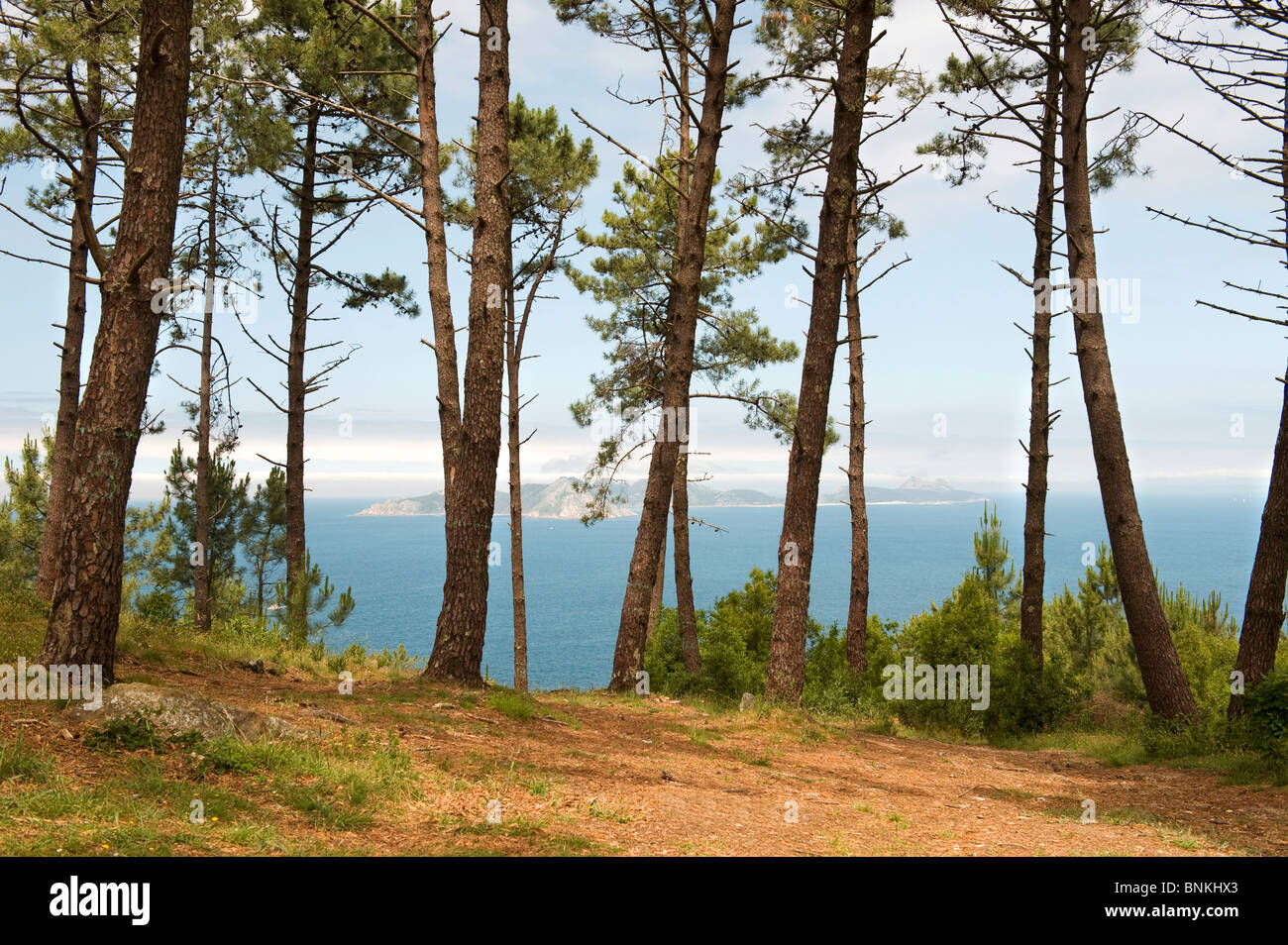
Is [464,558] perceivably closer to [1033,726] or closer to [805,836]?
[805,836]

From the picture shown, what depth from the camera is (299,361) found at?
15.8 m

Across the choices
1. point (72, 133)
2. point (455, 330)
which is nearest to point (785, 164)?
point (455, 330)

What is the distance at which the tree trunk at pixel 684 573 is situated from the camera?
1747cm

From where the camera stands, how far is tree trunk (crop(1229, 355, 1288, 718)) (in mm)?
9305

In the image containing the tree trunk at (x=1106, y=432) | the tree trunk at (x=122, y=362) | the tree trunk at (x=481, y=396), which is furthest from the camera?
the tree trunk at (x=1106, y=432)

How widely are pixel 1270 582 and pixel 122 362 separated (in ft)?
39.2

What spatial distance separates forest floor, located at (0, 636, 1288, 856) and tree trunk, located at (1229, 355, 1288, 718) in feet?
5.85

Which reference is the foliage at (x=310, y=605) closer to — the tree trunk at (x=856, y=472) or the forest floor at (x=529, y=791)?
the forest floor at (x=529, y=791)

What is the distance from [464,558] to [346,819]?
4.74 metres

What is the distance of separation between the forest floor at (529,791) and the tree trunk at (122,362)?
0.87m

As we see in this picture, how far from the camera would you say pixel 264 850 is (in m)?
3.95

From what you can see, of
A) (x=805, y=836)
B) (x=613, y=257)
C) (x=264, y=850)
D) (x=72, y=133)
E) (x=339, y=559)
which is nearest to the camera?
(x=264, y=850)

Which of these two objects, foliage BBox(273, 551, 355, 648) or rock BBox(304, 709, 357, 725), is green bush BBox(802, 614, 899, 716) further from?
foliage BBox(273, 551, 355, 648)

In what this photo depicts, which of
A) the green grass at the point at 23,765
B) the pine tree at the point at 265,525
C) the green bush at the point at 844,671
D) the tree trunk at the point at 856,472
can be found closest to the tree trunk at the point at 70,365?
the green grass at the point at 23,765
